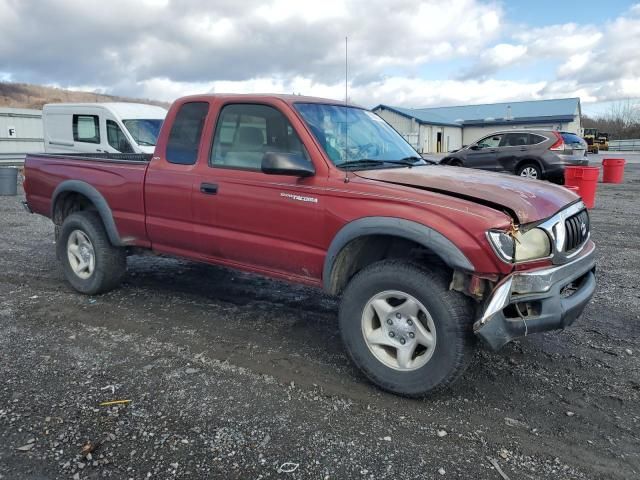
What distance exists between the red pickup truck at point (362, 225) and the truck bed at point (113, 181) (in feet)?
0.06

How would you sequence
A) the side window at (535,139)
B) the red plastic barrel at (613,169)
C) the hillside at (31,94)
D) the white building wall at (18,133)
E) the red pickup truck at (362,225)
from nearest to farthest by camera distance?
1. the red pickup truck at (362,225)
2. the side window at (535,139)
3. the red plastic barrel at (613,169)
4. the white building wall at (18,133)
5. the hillside at (31,94)

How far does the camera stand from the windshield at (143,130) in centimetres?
1142

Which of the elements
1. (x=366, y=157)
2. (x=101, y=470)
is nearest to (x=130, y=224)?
(x=366, y=157)

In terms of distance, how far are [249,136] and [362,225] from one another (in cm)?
138

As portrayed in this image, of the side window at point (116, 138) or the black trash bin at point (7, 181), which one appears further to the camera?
the black trash bin at point (7, 181)

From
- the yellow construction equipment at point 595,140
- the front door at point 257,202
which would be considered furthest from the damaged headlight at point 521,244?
the yellow construction equipment at point 595,140

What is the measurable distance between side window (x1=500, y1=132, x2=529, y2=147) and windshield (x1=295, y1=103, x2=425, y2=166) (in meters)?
11.5

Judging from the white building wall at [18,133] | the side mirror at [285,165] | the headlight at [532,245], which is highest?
the white building wall at [18,133]

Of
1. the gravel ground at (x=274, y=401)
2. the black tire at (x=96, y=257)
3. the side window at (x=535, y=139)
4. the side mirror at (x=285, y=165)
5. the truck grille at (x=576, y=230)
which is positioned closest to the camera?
the gravel ground at (x=274, y=401)

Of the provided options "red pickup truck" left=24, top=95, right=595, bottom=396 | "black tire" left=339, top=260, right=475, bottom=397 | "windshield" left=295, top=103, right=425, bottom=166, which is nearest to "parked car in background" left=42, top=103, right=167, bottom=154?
"red pickup truck" left=24, top=95, right=595, bottom=396

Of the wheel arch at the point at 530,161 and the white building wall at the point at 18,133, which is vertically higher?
the white building wall at the point at 18,133

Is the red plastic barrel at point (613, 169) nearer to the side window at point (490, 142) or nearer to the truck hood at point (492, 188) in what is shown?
the side window at point (490, 142)

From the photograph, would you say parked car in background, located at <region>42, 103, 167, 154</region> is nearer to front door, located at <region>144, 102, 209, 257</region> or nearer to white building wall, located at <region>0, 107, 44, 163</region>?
front door, located at <region>144, 102, 209, 257</region>

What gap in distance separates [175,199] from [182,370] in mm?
1501
